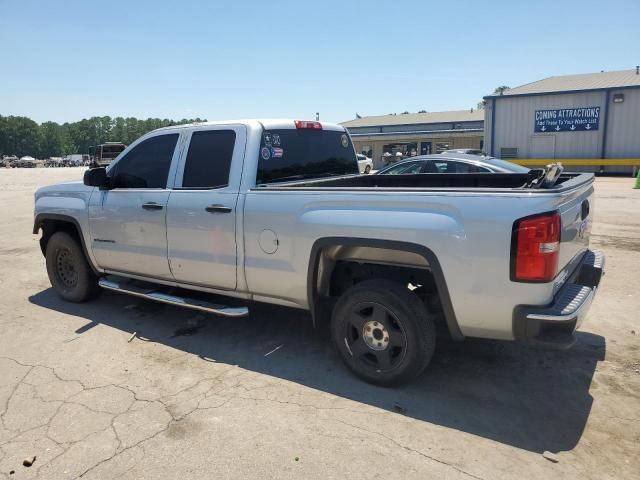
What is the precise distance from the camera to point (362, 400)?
3576 millimetres

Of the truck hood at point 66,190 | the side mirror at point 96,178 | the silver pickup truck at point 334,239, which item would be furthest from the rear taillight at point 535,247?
the truck hood at point 66,190

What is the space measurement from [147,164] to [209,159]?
34.7 inches

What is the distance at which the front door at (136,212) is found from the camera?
4797 mm

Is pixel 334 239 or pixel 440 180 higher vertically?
pixel 440 180

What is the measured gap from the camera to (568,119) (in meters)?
29.2

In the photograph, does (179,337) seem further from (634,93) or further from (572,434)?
(634,93)

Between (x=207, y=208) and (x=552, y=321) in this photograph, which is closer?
(x=552, y=321)

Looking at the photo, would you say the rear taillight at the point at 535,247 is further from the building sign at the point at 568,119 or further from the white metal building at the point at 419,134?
the white metal building at the point at 419,134

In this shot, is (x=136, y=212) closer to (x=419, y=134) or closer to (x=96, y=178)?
(x=96, y=178)

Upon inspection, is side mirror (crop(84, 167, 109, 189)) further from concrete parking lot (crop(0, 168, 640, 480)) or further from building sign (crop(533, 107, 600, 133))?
building sign (crop(533, 107, 600, 133))

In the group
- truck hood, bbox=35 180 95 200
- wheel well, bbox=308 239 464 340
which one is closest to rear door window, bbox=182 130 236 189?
wheel well, bbox=308 239 464 340

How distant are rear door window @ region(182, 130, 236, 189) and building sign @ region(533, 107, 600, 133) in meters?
29.5

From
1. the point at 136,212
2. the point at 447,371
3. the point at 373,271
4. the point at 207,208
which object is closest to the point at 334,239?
the point at 373,271

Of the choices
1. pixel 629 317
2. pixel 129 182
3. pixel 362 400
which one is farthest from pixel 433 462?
pixel 129 182
